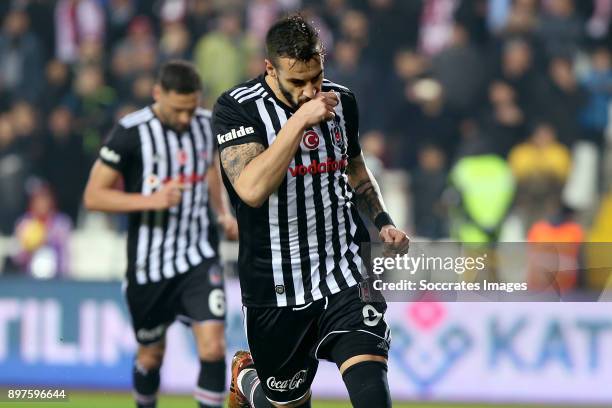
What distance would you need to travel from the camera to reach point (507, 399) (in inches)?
420

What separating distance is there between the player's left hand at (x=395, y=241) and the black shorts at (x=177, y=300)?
8.23ft

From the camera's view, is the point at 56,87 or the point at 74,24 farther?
the point at 74,24

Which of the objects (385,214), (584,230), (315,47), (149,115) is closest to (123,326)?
(149,115)

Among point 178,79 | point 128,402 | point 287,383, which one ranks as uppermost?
point 178,79

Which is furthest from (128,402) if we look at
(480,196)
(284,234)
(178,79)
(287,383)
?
(284,234)

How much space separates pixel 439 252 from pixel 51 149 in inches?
328

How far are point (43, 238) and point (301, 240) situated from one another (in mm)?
7561

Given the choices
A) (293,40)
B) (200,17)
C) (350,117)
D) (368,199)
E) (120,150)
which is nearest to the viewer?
(293,40)

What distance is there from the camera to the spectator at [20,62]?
1513cm

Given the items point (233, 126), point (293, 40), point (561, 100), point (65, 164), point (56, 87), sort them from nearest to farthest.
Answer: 1. point (293, 40)
2. point (233, 126)
3. point (561, 100)
4. point (65, 164)
5. point (56, 87)

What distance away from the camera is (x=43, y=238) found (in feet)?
43.1

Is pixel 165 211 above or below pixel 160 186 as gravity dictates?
below

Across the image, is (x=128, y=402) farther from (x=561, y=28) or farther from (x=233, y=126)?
(x=561, y=28)

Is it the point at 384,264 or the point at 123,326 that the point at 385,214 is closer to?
the point at 384,264
